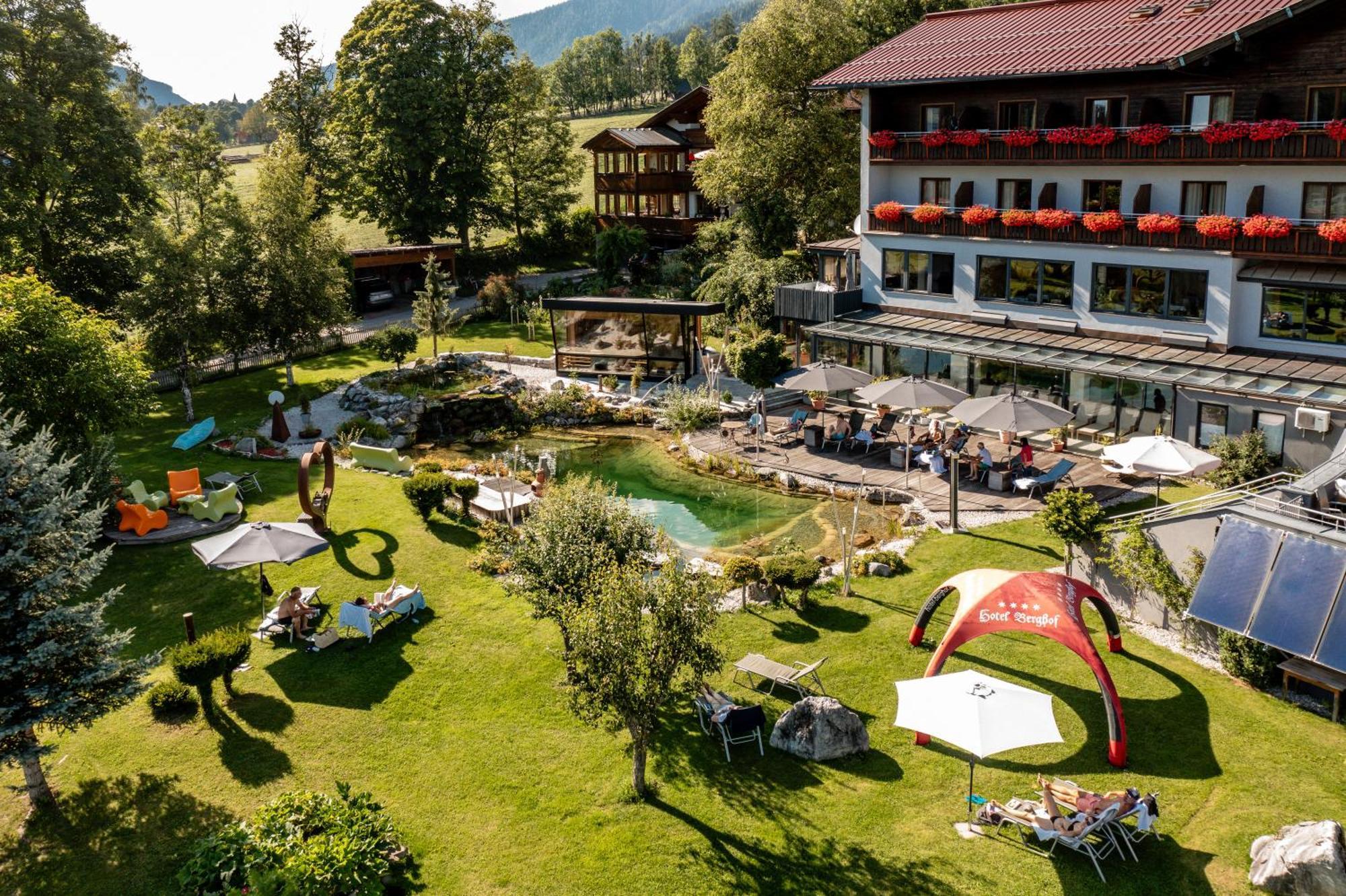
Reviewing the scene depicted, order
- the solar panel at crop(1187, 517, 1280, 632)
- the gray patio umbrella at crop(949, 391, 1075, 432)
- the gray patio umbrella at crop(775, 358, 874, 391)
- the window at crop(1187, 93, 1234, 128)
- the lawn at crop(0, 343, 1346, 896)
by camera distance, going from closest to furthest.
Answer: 1. the lawn at crop(0, 343, 1346, 896)
2. the solar panel at crop(1187, 517, 1280, 632)
3. the gray patio umbrella at crop(949, 391, 1075, 432)
4. the window at crop(1187, 93, 1234, 128)
5. the gray patio umbrella at crop(775, 358, 874, 391)

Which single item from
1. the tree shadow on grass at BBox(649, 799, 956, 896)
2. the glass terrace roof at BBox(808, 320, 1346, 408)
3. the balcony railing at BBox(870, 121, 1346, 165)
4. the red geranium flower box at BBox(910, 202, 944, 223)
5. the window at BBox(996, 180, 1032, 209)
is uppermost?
the balcony railing at BBox(870, 121, 1346, 165)

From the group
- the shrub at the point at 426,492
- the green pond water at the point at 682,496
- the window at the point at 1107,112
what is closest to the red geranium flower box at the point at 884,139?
the window at the point at 1107,112

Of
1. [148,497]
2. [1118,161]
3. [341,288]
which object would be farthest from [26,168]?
[1118,161]

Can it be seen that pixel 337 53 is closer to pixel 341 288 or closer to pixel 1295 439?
pixel 341 288

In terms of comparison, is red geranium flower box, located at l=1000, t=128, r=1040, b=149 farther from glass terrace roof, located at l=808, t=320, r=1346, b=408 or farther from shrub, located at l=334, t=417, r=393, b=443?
shrub, located at l=334, t=417, r=393, b=443

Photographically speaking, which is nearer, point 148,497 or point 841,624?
point 841,624

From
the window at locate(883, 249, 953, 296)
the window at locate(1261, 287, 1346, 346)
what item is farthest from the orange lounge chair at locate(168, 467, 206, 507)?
the window at locate(1261, 287, 1346, 346)

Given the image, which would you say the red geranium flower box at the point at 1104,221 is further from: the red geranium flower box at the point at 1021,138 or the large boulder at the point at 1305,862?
the large boulder at the point at 1305,862
